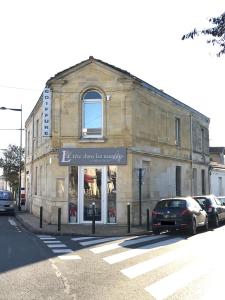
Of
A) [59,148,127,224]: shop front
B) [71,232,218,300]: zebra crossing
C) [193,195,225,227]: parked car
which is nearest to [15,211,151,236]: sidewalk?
[59,148,127,224]: shop front

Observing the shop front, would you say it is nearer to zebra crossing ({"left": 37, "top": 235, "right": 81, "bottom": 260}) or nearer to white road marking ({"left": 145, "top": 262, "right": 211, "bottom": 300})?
zebra crossing ({"left": 37, "top": 235, "right": 81, "bottom": 260})

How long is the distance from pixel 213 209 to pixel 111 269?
1275 cm

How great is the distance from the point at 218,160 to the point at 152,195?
27.1 m

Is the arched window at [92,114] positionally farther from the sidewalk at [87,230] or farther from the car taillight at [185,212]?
the car taillight at [185,212]

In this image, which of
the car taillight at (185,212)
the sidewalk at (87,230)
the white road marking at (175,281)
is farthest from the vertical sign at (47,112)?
the white road marking at (175,281)

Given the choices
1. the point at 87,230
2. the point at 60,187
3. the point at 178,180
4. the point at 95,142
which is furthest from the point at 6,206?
the point at 87,230

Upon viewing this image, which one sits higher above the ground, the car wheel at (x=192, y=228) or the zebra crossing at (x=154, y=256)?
the car wheel at (x=192, y=228)

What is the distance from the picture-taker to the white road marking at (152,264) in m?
9.74

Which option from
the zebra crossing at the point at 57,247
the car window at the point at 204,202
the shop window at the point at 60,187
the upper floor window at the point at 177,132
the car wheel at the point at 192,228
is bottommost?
the zebra crossing at the point at 57,247

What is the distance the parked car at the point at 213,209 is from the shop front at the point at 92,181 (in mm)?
4008

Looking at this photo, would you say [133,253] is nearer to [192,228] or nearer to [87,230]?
[192,228]

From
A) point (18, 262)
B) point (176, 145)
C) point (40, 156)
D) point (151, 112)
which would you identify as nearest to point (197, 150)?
point (176, 145)

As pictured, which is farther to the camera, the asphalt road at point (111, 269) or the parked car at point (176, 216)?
the parked car at point (176, 216)

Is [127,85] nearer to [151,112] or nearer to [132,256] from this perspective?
[151,112]
